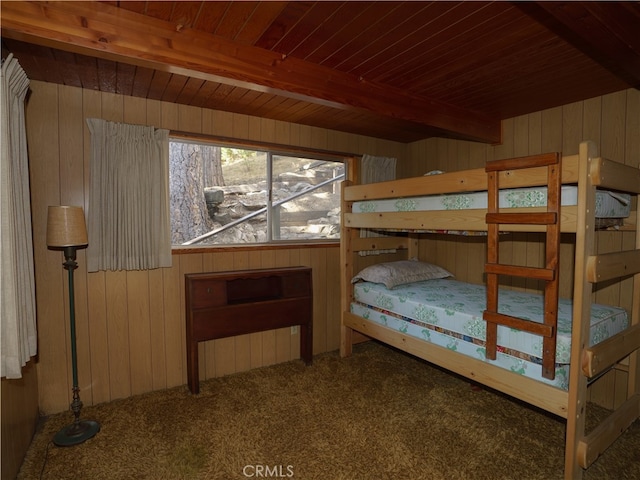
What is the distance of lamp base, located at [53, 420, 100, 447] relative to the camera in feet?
6.63

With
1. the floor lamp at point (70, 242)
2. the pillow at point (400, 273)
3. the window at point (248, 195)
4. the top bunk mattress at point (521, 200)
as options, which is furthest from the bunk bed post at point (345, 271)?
the floor lamp at point (70, 242)

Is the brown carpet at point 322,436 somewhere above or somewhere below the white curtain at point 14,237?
below

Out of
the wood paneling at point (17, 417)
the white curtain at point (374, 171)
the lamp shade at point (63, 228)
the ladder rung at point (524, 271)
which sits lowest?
the wood paneling at point (17, 417)

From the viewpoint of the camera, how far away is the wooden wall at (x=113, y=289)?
229 centimetres

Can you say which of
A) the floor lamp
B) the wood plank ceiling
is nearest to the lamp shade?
the floor lamp

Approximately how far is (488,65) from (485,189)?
0.73 metres

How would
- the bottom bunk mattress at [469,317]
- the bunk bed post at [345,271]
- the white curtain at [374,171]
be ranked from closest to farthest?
the bottom bunk mattress at [469,317], the bunk bed post at [345,271], the white curtain at [374,171]

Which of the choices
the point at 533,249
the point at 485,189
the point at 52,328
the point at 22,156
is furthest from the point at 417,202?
the point at 52,328

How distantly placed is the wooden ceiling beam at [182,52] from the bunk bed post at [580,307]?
1.25 m

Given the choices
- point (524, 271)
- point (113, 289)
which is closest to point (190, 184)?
point (113, 289)

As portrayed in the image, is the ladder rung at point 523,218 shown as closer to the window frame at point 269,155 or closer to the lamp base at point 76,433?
the window frame at point 269,155

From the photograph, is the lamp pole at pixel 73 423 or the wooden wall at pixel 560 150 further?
the wooden wall at pixel 560 150

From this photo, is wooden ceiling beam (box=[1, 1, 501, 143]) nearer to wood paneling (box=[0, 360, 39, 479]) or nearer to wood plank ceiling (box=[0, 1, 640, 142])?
wood plank ceiling (box=[0, 1, 640, 142])

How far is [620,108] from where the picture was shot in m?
2.40
